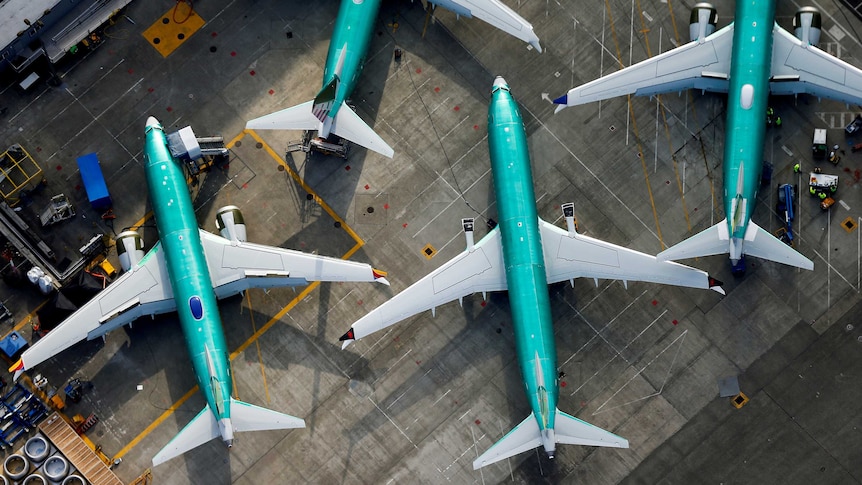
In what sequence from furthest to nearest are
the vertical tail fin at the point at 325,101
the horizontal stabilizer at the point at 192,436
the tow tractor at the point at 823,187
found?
the tow tractor at the point at 823,187
the vertical tail fin at the point at 325,101
the horizontal stabilizer at the point at 192,436

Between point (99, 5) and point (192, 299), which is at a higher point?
point (99, 5)

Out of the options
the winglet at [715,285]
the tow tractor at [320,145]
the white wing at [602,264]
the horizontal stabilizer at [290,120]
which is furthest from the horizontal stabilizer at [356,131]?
the winglet at [715,285]

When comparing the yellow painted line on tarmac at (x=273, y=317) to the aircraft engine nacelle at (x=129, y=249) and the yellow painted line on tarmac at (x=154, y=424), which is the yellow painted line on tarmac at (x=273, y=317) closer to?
the yellow painted line on tarmac at (x=154, y=424)

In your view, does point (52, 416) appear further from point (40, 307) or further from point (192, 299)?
point (192, 299)

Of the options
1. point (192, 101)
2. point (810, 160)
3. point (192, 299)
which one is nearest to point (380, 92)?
point (192, 101)

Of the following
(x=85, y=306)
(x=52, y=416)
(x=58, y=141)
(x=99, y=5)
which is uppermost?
(x=99, y=5)

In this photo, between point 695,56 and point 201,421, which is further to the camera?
point 695,56
